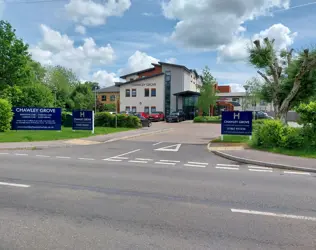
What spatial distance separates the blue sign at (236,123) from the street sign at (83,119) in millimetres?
9404

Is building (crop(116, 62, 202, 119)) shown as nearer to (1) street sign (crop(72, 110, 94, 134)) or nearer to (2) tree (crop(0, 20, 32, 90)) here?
(2) tree (crop(0, 20, 32, 90))

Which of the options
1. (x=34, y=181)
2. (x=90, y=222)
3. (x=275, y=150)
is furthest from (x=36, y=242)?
(x=275, y=150)

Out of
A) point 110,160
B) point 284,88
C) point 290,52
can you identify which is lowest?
point 110,160

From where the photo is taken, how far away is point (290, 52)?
→ 20922 mm

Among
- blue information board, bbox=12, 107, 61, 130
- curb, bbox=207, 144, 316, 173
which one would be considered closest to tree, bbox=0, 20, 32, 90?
blue information board, bbox=12, 107, 61, 130

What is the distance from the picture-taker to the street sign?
20344 mm

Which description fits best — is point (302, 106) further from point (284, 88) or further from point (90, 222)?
point (90, 222)

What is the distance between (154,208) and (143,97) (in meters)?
47.5

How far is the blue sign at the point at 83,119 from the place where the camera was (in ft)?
66.7

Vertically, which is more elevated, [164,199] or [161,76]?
[161,76]

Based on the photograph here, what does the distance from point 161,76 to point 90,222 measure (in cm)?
4806

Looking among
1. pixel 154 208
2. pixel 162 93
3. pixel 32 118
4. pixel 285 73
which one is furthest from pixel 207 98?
pixel 154 208

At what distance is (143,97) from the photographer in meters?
52.0

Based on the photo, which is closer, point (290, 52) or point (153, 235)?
point (153, 235)
